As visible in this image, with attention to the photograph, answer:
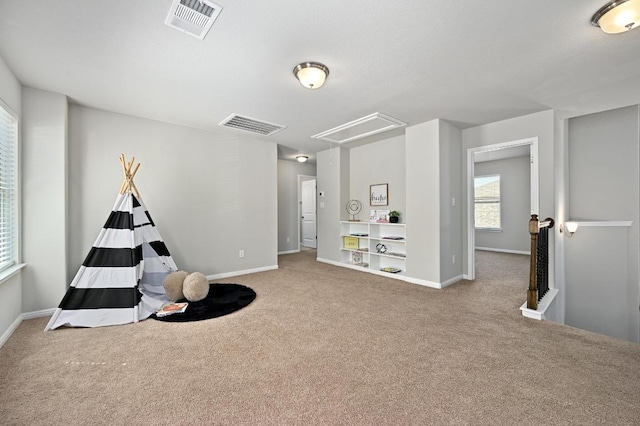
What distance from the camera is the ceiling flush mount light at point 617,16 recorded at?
1672mm

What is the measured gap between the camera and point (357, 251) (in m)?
5.19

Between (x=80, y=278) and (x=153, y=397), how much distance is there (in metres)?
1.79

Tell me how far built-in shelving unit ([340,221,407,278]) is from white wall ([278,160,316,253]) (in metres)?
1.95

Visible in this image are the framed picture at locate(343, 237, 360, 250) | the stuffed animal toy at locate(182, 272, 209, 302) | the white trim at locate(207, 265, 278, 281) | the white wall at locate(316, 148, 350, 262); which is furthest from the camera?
the white wall at locate(316, 148, 350, 262)

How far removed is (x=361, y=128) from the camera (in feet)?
13.9

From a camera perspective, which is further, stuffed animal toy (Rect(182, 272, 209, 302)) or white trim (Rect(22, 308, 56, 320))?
stuffed animal toy (Rect(182, 272, 209, 302))

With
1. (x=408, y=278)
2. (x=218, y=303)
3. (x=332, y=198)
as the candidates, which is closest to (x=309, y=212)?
(x=332, y=198)

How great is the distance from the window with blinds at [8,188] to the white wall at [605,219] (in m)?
7.18

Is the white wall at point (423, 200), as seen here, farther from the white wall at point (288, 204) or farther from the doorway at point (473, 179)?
the white wall at point (288, 204)

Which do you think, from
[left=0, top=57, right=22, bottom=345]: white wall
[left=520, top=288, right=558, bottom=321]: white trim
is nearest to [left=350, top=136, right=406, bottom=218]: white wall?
[left=520, top=288, right=558, bottom=321]: white trim

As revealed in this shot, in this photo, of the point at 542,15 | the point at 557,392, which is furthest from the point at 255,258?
the point at 542,15

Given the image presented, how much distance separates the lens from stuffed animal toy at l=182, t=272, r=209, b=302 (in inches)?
126

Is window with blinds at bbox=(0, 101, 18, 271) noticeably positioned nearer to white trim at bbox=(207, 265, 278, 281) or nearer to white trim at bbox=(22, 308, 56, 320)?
white trim at bbox=(22, 308, 56, 320)

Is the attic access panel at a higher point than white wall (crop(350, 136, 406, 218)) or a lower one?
higher
